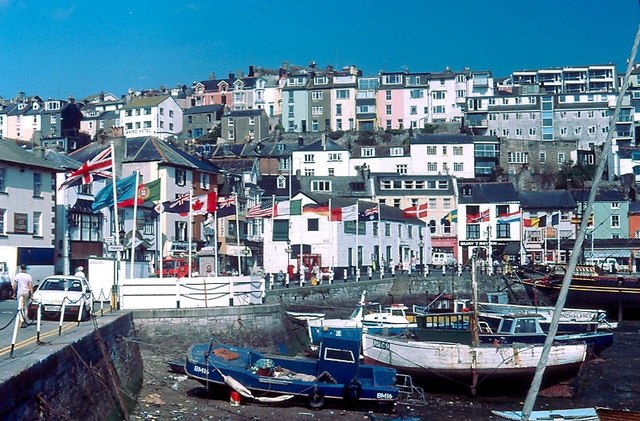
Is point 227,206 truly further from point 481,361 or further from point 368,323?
point 481,361

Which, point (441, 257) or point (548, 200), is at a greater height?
point (548, 200)

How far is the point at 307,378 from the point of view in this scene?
2405 cm

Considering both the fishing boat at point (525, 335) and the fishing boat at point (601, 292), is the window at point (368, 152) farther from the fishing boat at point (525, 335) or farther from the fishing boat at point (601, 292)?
the fishing boat at point (525, 335)

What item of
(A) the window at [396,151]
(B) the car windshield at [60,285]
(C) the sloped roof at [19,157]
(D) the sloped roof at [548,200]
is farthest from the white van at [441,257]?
(B) the car windshield at [60,285]

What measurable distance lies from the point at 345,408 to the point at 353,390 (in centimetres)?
63

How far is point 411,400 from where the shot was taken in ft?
87.9

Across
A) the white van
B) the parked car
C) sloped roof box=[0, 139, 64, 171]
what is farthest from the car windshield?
the white van

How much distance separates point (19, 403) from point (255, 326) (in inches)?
718

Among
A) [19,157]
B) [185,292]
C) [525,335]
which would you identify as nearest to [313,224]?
[19,157]

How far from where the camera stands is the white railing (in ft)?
99.7

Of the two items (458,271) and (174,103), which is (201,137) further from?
(458,271)

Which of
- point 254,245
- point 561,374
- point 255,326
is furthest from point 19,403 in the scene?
point 254,245

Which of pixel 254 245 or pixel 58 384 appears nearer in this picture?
pixel 58 384

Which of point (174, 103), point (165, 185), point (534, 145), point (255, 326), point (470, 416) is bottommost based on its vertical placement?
point (470, 416)
